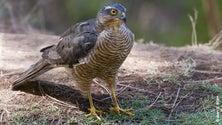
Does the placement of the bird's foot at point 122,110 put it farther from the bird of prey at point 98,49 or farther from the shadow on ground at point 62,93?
the shadow on ground at point 62,93

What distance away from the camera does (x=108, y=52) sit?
5160 millimetres

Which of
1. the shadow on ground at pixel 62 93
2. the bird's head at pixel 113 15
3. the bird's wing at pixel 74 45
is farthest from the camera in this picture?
the shadow on ground at pixel 62 93

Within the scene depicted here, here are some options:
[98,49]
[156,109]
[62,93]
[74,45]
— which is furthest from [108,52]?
[62,93]

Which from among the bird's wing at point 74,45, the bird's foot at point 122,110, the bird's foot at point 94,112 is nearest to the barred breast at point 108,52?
the bird's wing at point 74,45

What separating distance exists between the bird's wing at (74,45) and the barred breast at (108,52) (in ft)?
0.35

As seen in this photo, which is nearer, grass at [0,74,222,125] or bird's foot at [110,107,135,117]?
grass at [0,74,222,125]

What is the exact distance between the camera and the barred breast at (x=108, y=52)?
5164mm

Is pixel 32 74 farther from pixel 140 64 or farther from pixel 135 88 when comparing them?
pixel 140 64

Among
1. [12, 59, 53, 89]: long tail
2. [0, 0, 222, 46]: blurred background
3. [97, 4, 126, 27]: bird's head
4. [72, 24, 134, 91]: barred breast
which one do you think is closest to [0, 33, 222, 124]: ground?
[12, 59, 53, 89]: long tail

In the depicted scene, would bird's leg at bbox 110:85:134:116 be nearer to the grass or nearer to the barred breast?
the grass

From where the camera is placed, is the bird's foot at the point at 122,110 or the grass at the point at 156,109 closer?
the grass at the point at 156,109

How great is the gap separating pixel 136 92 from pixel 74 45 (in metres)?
1.15

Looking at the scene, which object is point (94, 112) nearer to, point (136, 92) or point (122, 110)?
point (122, 110)

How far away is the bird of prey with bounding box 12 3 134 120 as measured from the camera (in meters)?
5.18
